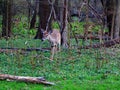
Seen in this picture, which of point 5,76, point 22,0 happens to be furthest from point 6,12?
point 5,76

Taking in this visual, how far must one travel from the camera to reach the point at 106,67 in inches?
468

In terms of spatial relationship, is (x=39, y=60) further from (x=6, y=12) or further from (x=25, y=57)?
(x=6, y=12)

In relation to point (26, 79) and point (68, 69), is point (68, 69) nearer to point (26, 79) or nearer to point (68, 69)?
point (68, 69)

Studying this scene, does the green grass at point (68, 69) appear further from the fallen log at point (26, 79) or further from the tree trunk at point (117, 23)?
the tree trunk at point (117, 23)

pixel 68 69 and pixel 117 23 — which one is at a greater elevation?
pixel 117 23

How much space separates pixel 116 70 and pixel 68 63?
1.69 metres

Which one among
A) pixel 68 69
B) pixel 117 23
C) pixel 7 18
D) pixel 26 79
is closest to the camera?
pixel 26 79

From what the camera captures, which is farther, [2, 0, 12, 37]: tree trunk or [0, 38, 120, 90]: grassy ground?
[2, 0, 12, 37]: tree trunk

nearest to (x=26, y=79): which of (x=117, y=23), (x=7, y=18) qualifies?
(x=117, y=23)

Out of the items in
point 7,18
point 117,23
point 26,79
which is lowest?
point 26,79

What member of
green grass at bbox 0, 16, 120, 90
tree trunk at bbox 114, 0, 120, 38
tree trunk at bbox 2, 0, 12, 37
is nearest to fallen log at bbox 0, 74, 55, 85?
green grass at bbox 0, 16, 120, 90

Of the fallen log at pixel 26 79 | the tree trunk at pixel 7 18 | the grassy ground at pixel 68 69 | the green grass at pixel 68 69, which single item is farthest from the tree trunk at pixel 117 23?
the fallen log at pixel 26 79

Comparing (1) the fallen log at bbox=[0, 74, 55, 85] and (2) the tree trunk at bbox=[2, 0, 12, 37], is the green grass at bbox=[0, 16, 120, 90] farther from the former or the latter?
(2) the tree trunk at bbox=[2, 0, 12, 37]

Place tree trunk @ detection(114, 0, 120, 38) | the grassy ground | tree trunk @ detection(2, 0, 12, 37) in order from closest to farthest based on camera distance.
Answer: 1. the grassy ground
2. tree trunk @ detection(114, 0, 120, 38)
3. tree trunk @ detection(2, 0, 12, 37)
